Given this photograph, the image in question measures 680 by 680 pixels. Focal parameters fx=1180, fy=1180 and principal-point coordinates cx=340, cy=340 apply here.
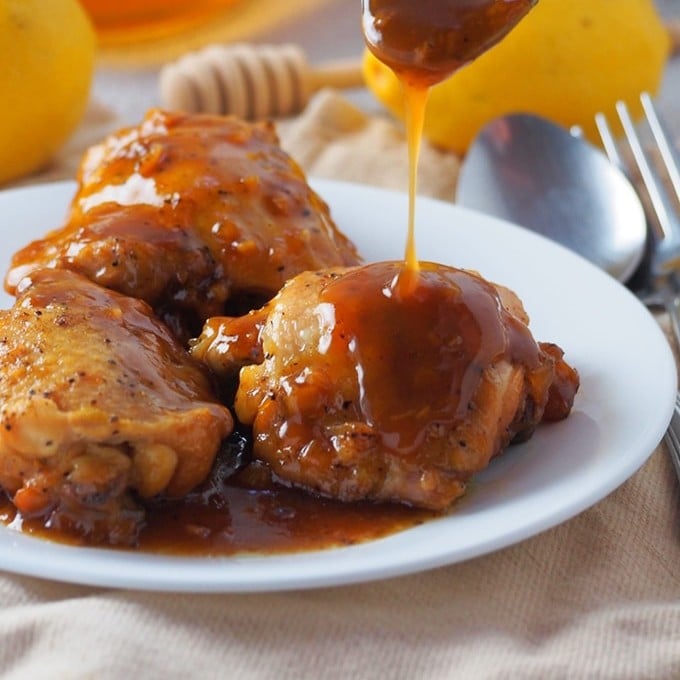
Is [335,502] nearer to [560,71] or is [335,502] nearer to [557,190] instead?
[557,190]

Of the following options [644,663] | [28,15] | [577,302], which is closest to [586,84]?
[577,302]

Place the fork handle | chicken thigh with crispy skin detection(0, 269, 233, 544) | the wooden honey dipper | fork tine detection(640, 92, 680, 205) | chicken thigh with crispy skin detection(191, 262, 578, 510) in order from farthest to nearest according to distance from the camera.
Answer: the wooden honey dipper → fork tine detection(640, 92, 680, 205) → the fork handle → chicken thigh with crispy skin detection(191, 262, 578, 510) → chicken thigh with crispy skin detection(0, 269, 233, 544)

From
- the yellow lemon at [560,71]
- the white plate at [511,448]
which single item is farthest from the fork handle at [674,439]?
the yellow lemon at [560,71]

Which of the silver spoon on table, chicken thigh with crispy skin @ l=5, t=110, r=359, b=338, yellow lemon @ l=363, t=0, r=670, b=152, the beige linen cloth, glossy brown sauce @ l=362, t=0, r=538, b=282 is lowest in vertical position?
the silver spoon on table

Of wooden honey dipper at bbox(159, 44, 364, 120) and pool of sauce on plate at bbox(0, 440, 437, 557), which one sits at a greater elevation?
pool of sauce on plate at bbox(0, 440, 437, 557)

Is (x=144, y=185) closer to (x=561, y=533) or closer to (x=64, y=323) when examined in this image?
(x=64, y=323)

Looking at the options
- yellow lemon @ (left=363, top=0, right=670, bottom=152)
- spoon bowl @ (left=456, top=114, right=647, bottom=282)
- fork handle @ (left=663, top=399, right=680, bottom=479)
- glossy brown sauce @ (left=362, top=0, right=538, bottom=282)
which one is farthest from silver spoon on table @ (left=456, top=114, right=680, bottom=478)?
glossy brown sauce @ (left=362, top=0, right=538, bottom=282)

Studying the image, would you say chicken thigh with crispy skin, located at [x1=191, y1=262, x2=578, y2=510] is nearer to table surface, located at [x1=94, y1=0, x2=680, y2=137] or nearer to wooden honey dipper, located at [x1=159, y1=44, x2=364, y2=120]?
wooden honey dipper, located at [x1=159, y1=44, x2=364, y2=120]
